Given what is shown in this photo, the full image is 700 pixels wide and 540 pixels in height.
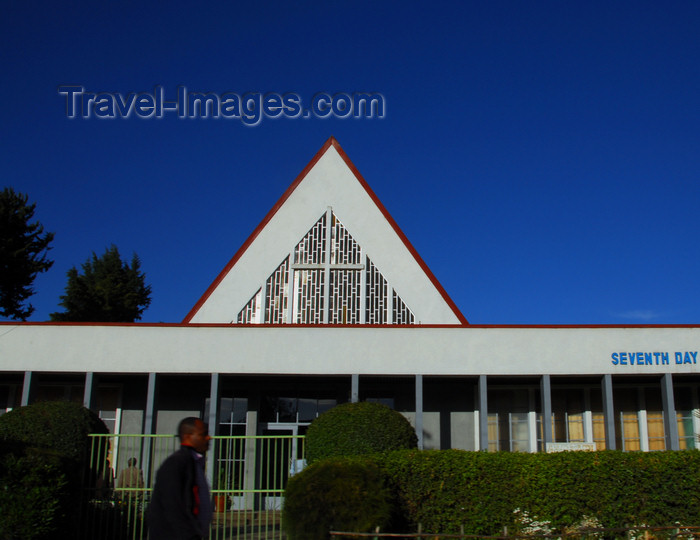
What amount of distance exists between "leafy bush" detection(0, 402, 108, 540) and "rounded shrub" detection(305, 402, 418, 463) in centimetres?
392

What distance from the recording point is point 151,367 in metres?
16.8

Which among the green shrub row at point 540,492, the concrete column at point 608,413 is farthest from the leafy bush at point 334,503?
the concrete column at point 608,413

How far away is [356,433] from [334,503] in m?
4.15

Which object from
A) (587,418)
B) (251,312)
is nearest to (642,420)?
(587,418)

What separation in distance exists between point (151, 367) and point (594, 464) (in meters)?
10.4

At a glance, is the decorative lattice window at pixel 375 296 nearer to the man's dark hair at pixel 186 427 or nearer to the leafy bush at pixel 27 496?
the leafy bush at pixel 27 496

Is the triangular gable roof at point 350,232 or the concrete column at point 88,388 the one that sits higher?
the triangular gable roof at point 350,232

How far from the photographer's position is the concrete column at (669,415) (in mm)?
16078

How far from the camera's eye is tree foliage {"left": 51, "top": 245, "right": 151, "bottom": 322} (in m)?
46.8

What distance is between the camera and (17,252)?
109 feet

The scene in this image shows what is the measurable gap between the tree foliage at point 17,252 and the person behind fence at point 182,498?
30.9 metres

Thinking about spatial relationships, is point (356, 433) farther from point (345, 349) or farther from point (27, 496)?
point (27, 496)

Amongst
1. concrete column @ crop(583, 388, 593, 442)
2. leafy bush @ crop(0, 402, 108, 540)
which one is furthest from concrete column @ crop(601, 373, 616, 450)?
leafy bush @ crop(0, 402, 108, 540)

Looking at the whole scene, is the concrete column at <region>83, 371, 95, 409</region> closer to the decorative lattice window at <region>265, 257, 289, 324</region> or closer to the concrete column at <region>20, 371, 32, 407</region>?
the concrete column at <region>20, 371, 32, 407</region>
